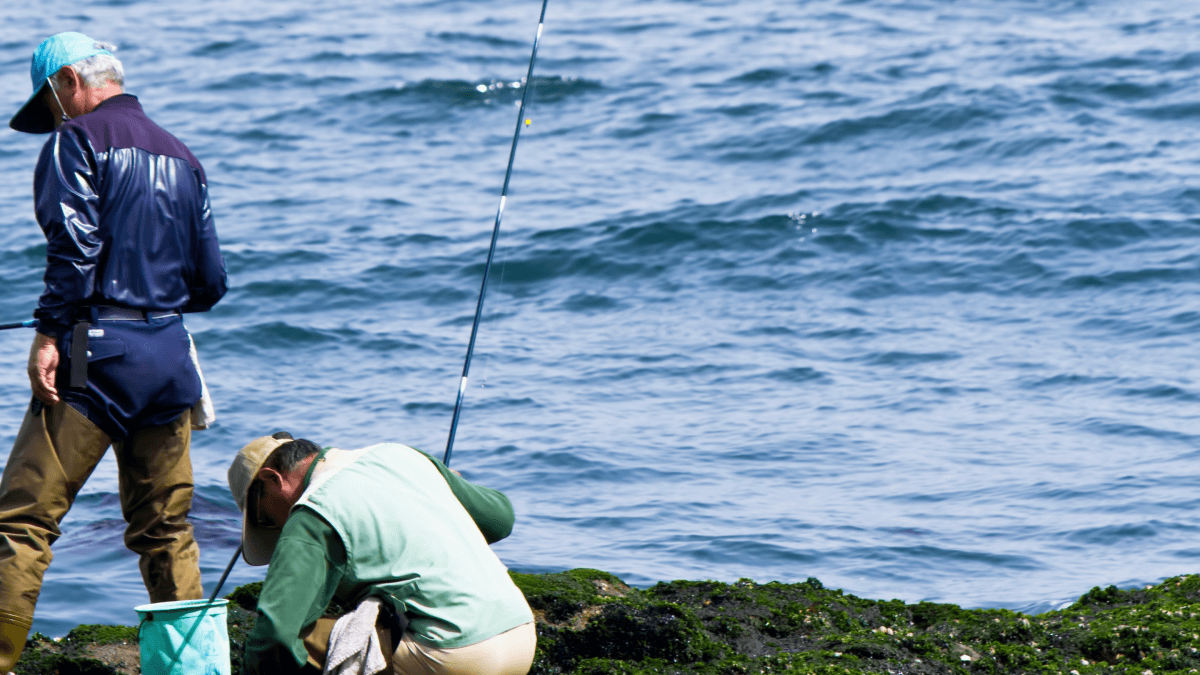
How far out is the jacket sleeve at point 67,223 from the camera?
389 cm

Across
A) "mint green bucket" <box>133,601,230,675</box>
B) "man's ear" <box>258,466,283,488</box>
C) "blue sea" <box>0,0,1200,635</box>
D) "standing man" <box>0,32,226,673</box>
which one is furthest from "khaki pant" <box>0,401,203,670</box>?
"blue sea" <box>0,0,1200,635</box>

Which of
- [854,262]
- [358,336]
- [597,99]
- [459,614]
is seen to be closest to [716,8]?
[597,99]

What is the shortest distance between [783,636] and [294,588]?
84.0 inches

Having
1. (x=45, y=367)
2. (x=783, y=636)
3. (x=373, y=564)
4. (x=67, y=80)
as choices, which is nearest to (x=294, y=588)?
(x=373, y=564)

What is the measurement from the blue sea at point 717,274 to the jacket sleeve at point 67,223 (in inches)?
97.2

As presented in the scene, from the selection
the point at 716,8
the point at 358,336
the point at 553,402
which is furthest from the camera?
the point at 716,8

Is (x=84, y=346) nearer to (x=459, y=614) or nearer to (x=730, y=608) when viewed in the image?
(x=459, y=614)

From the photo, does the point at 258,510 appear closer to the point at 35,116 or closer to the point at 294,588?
the point at 294,588

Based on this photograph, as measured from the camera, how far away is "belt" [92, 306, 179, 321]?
4.02 m

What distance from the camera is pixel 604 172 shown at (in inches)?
571

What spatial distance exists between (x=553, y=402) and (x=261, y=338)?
2.88 meters

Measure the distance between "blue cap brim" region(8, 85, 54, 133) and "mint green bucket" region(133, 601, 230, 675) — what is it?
5.06 feet

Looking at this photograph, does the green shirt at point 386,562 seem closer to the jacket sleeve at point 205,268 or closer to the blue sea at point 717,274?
the jacket sleeve at point 205,268

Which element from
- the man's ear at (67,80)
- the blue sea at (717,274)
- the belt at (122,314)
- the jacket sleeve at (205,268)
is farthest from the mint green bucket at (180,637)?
the blue sea at (717,274)
